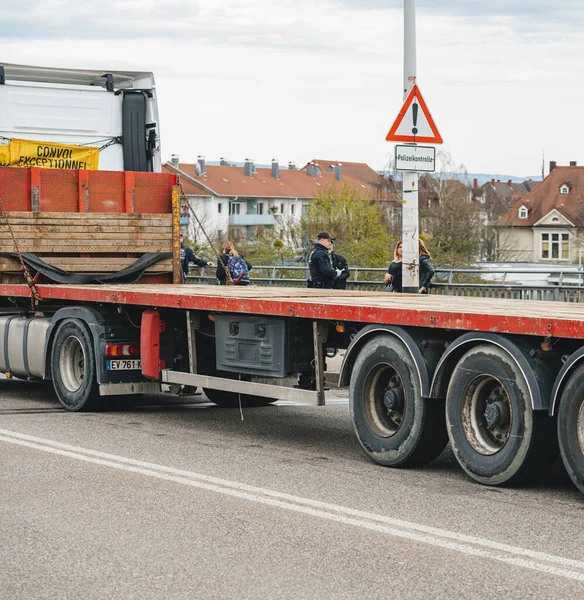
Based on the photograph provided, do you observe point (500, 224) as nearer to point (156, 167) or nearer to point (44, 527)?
point (156, 167)

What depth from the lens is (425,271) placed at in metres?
15.0

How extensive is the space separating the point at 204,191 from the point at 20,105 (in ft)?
357

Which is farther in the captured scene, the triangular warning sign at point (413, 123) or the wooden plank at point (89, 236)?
the wooden plank at point (89, 236)

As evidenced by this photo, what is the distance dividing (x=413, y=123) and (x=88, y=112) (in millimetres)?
4213

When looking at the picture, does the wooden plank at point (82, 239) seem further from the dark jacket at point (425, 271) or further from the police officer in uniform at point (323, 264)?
the dark jacket at point (425, 271)

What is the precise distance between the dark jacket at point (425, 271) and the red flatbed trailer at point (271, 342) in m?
3.01

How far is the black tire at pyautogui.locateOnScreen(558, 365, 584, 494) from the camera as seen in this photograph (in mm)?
7402

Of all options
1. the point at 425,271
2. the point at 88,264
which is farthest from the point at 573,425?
the point at 88,264

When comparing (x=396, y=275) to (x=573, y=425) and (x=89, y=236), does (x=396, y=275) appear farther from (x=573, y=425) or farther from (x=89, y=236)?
(x=573, y=425)

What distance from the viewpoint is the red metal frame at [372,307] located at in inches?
300

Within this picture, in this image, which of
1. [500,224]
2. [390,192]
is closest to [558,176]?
[500,224]

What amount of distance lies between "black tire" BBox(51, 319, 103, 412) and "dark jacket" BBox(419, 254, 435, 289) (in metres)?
4.54

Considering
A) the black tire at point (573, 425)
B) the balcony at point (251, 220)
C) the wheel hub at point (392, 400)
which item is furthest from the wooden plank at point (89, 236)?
the balcony at point (251, 220)

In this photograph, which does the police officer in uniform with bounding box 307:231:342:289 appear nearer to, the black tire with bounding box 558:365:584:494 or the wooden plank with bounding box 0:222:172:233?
the wooden plank with bounding box 0:222:172:233
